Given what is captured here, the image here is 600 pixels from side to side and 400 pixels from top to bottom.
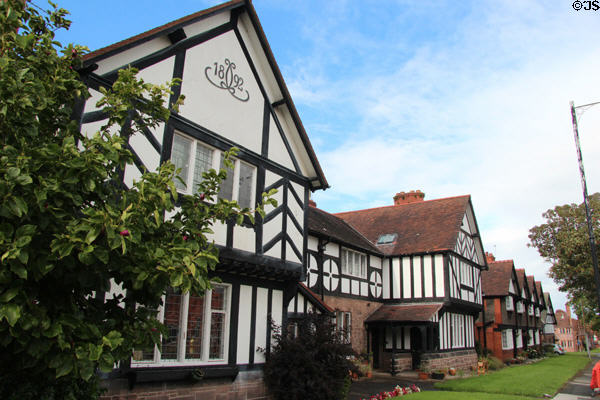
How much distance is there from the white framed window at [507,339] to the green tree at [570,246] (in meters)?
5.30

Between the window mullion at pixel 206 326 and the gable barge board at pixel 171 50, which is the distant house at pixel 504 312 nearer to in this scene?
the window mullion at pixel 206 326

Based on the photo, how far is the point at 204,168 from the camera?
10.4 m

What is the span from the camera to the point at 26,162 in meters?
3.95

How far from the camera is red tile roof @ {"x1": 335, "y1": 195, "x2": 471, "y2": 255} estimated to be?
24.2 metres

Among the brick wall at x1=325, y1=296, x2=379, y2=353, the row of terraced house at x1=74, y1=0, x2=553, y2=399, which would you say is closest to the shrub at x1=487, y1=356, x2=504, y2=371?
the brick wall at x1=325, y1=296, x2=379, y2=353

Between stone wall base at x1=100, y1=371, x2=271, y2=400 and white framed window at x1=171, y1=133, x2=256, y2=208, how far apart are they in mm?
3853

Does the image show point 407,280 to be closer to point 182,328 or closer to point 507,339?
point 182,328

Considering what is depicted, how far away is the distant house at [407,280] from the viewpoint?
20.2 metres

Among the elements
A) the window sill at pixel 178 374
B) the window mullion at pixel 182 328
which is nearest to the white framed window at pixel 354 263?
the window sill at pixel 178 374

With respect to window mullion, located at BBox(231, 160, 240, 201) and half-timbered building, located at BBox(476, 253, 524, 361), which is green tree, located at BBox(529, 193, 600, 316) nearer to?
half-timbered building, located at BBox(476, 253, 524, 361)

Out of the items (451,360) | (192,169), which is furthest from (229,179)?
(451,360)

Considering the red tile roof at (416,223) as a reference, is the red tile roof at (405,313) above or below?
below

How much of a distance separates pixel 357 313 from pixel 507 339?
20640mm

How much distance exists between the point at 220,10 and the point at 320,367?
28.6 feet
